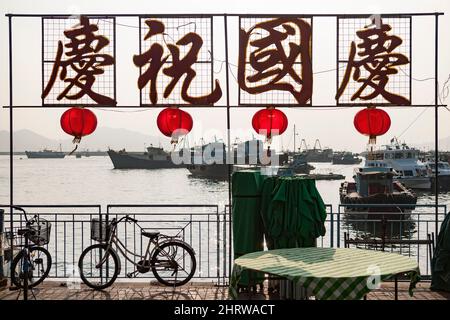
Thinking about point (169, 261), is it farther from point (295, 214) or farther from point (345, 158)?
point (345, 158)

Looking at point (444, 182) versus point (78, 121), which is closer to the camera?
point (78, 121)

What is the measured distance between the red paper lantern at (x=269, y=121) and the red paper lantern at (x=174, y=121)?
1.07m

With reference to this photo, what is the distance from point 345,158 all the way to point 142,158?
69.2 meters

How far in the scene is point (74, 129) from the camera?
32.2 ft

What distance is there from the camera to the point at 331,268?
573cm

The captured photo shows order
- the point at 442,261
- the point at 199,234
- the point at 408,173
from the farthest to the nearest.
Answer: the point at 408,173 < the point at 199,234 < the point at 442,261


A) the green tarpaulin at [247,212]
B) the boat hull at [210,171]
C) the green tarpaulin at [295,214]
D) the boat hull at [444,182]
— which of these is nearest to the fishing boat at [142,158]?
the boat hull at [210,171]

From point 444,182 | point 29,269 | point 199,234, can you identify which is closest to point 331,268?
point 29,269

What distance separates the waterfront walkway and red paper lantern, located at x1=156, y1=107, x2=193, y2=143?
242 centimetres

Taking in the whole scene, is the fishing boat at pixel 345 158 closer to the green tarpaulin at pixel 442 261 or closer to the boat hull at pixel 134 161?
the boat hull at pixel 134 161
